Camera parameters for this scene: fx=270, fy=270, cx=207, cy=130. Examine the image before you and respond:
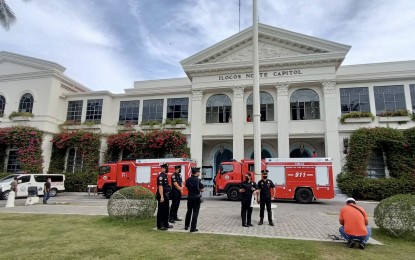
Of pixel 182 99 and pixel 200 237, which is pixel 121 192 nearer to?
pixel 200 237

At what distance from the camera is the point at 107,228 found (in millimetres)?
8375

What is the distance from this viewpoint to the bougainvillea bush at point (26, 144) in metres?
23.7

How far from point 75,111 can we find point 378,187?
91.3 feet

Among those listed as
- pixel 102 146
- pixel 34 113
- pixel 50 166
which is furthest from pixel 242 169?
pixel 34 113

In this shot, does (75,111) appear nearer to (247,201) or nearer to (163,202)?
(163,202)

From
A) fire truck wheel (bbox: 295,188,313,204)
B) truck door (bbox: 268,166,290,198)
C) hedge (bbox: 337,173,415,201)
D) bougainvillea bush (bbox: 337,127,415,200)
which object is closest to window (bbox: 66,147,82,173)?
truck door (bbox: 268,166,290,198)

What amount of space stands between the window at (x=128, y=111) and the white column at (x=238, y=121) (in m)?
10.2

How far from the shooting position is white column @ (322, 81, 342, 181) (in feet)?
70.4

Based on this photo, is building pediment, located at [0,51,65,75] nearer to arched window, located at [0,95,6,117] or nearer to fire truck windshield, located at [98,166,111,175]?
arched window, located at [0,95,6,117]

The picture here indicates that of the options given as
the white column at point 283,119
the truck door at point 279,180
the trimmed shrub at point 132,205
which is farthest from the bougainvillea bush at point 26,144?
the white column at point 283,119

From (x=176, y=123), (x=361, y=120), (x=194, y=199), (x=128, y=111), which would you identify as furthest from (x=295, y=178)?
(x=128, y=111)

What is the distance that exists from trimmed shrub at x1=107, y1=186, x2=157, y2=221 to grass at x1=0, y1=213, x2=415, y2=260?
82 cm

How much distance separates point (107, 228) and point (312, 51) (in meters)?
21.8

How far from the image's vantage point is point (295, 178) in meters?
17.3
